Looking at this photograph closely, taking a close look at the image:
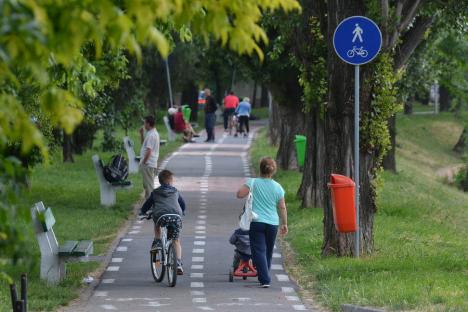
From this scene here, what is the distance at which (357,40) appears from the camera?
15273 mm

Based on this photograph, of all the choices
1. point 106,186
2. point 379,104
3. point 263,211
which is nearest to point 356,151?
point 379,104

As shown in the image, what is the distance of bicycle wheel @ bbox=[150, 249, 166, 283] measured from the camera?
47.6ft

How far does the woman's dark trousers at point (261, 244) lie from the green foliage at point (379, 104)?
2.78m

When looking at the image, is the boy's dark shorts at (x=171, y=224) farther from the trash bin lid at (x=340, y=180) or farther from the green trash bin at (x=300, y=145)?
the green trash bin at (x=300, y=145)

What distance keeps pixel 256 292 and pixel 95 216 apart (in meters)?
8.64

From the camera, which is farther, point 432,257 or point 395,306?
point 432,257

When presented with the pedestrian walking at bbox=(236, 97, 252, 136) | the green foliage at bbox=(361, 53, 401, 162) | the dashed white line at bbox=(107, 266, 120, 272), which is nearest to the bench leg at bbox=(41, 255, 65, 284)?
the dashed white line at bbox=(107, 266, 120, 272)

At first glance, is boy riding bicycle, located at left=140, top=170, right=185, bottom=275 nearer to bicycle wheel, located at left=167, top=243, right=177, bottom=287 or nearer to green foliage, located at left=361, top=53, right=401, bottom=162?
bicycle wheel, located at left=167, top=243, right=177, bottom=287

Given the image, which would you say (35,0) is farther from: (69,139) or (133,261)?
(69,139)

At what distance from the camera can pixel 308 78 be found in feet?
69.8

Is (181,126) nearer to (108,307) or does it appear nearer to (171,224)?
(171,224)

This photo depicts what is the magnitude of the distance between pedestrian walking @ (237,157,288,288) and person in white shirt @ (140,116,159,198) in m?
8.40

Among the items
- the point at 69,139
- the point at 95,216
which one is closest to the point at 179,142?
the point at 69,139

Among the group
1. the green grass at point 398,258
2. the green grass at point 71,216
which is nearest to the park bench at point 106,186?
the green grass at point 71,216
